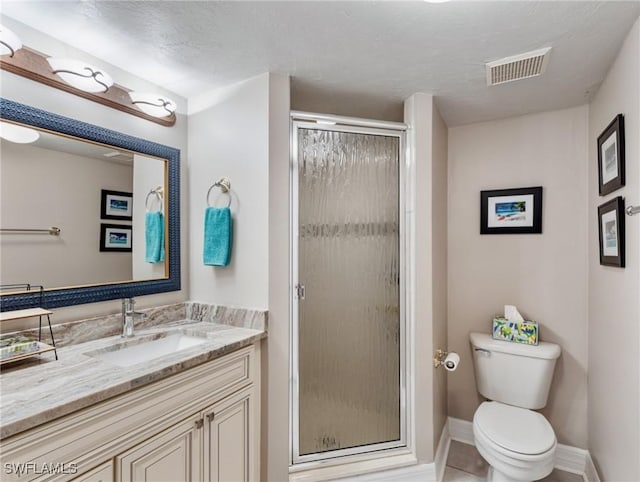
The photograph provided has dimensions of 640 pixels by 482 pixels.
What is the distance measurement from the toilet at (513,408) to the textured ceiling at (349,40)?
1.58 meters

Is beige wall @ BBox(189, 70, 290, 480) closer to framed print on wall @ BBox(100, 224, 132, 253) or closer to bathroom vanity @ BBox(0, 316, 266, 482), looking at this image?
bathroom vanity @ BBox(0, 316, 266, 482)

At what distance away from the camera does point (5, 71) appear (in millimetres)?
1246

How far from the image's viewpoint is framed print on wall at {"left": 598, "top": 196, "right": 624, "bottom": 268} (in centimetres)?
143

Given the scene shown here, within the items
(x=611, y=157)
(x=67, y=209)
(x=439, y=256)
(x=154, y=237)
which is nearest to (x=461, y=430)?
(x=439, y=256)

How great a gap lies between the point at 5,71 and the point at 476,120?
8.56ft

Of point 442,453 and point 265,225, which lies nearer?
point 265,225

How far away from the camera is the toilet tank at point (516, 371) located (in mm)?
1923

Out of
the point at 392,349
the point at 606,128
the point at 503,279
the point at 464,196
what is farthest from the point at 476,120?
the point at 392,349

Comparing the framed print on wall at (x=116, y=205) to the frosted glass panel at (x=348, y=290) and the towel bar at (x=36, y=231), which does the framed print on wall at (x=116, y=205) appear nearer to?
the towel bar at (x=36, y=231)

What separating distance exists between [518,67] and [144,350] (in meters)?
2.33

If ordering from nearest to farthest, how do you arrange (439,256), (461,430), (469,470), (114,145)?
1. (114,145)
2. (469,470)
3. (439,256)
4. (461,430)

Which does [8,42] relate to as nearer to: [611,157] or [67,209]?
[67,209]

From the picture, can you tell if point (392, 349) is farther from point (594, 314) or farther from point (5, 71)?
point (5, 71)

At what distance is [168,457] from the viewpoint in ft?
3.91
